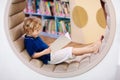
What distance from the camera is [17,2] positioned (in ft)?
5.70

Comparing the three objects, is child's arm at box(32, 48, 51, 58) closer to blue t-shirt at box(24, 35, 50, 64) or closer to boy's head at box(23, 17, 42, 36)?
blue t-shirt at box(24, 35, 50, 64)

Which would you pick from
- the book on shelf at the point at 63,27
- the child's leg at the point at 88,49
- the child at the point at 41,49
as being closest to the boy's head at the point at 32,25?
the child at the point at 41,49

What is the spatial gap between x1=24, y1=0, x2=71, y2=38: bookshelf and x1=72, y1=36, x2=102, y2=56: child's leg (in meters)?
0.16

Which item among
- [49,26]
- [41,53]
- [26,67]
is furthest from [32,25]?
[26,67]

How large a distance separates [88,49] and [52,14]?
0.38m

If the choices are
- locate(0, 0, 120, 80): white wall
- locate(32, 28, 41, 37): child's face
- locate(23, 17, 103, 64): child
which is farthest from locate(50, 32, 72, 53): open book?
locate(0, 0, 120, 80): white wall

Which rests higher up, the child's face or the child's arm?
the child's face

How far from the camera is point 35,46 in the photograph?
5.74 feet

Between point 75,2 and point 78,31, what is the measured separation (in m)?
0.21

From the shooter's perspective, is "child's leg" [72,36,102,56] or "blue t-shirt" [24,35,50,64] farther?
"blue t-shirt" [24,35,50,64]

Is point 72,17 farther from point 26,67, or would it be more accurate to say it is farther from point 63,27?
point 26,67

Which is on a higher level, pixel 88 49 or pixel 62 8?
pixel 62 8

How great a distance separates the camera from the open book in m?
1.67

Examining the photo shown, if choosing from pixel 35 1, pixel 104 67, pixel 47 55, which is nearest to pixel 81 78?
pixel 104 67
